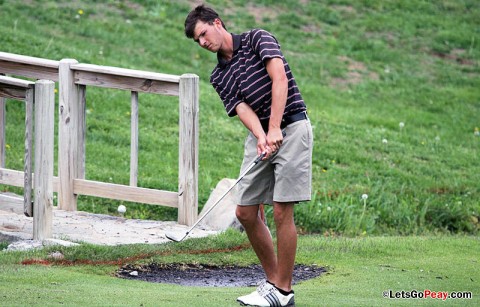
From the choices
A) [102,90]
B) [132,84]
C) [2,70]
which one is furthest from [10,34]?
[132,84]

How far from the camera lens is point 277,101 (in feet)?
20.0

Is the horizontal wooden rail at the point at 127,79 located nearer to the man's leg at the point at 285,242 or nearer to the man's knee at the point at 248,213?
the man's knee at the point at 248,213

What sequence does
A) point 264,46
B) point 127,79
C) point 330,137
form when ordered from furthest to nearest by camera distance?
point 330,137, point 127,79, point 264,46

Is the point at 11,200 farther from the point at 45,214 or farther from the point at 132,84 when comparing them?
the point at 132,84

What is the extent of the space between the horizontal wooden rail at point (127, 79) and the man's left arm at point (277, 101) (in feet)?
10.3

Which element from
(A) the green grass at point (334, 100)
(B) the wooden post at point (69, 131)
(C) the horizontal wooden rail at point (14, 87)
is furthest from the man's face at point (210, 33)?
(A) the green grass at point (334, 100)

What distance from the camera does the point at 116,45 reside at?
53.5 feet

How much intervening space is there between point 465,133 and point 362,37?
13.5ft

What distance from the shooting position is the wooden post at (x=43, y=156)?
8203 millimetres

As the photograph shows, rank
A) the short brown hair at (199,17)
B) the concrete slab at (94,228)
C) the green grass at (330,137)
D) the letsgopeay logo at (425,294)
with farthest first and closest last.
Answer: the concrete slab at (94,228) → the green grass at (330,137) → the letsgopeay logo at (425,294) → the short brown hair at (199,17)

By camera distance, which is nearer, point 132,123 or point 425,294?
point 425,294

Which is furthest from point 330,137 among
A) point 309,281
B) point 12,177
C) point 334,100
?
point 309,281

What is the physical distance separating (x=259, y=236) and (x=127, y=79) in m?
3.48

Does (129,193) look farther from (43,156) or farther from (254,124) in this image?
(254,124)
